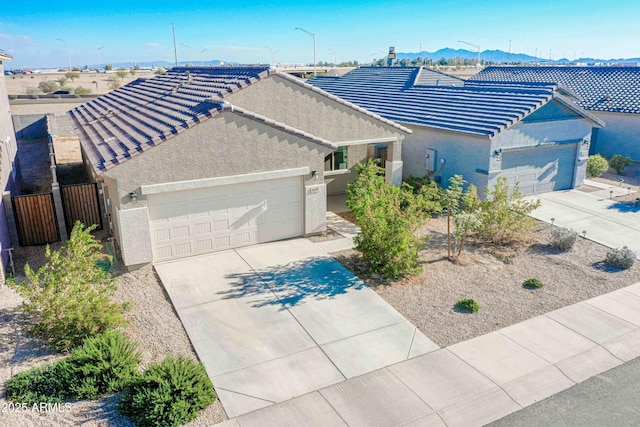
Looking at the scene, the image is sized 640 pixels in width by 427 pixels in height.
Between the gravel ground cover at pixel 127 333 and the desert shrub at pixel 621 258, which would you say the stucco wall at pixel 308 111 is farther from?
the desert shrub at pixel 621 258

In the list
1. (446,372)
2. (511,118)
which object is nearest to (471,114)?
(511,118)

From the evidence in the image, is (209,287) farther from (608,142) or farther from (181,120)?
(608,142)

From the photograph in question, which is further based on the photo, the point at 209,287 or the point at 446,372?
the point at 209,287

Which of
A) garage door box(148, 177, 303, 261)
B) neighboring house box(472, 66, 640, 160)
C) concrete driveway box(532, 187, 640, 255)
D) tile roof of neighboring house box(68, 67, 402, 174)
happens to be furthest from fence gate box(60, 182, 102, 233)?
neighboring house box(472, 66, 640, 160)

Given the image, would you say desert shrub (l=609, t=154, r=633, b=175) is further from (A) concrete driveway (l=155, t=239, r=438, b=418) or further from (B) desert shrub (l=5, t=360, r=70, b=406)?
(B) desert shrub (l=5, t=360, r=70, b=406)

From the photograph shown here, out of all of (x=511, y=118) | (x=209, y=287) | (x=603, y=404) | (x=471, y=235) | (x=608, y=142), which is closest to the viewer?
(x=603, y=404)

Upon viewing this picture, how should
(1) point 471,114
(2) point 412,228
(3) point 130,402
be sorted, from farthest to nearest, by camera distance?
(1) point 471,114, (2) point 412,228, (3) point 130,402

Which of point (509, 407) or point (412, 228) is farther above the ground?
point (412, 228)

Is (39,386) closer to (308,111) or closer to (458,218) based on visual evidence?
(458,218)

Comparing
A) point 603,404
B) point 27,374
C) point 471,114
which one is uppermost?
point 471,114
